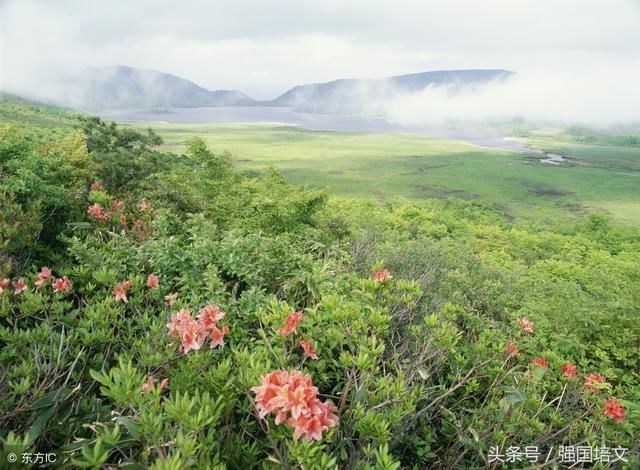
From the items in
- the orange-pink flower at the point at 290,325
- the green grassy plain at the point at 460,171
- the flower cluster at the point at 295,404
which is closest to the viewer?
the flower cluster at the point at 295,404

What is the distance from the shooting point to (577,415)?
2387 millimetres

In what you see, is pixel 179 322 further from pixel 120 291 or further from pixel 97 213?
pixel 97 213

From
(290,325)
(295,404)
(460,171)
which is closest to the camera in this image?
(295,404)

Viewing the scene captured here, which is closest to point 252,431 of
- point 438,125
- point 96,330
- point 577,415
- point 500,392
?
point 96,330

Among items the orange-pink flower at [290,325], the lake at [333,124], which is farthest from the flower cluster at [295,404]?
the lake at [333,124]

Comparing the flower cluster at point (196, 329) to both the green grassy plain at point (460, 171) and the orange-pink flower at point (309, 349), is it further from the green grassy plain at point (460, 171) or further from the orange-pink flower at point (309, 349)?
the green grassy plain at point (460, 171)

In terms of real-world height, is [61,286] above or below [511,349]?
above

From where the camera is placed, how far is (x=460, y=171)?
142 feet

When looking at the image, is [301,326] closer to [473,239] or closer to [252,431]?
[252,431]

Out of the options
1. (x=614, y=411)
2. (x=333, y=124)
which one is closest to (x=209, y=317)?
(x=614, y=411)

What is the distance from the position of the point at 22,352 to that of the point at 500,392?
224 cm

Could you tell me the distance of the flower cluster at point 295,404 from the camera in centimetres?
119

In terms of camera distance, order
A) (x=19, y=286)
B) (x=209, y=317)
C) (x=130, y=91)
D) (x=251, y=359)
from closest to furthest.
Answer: (x=251, y=359)
(x=209, y=317)
(x=19, y=286)
(x=130, y=91)

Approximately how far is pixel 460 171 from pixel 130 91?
273 ft
